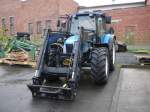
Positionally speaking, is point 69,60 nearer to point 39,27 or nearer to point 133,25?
point 133,25

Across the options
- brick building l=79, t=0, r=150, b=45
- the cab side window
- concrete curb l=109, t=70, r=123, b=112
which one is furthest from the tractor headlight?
brick building l=79, t=0, r=150, b=45

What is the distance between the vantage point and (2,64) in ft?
45.7

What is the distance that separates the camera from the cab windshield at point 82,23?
32.9 feet

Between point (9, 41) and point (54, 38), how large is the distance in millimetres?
6465

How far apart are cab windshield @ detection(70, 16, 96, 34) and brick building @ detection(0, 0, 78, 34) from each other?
19887mm

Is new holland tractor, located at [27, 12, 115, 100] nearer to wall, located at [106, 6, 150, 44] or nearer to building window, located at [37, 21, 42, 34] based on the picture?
wall, located at [106, 6, 150, 44]

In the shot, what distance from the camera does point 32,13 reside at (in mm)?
32719

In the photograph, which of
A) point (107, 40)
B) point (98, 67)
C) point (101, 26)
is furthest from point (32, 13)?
point (98, 67)

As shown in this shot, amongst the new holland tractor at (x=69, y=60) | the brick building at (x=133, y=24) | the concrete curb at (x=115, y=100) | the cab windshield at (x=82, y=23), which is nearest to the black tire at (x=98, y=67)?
the new holland tractor at (x=69, y=60)

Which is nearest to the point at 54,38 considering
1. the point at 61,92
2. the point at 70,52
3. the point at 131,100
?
the point at 70,52

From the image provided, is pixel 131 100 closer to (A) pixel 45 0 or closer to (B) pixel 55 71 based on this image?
(B) pixel 55 71

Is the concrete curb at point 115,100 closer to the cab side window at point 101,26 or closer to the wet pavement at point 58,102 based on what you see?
the wet pavement at point 58,102

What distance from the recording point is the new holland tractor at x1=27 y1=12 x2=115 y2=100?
7.42m

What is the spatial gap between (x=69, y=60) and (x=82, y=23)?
7.33 ft
